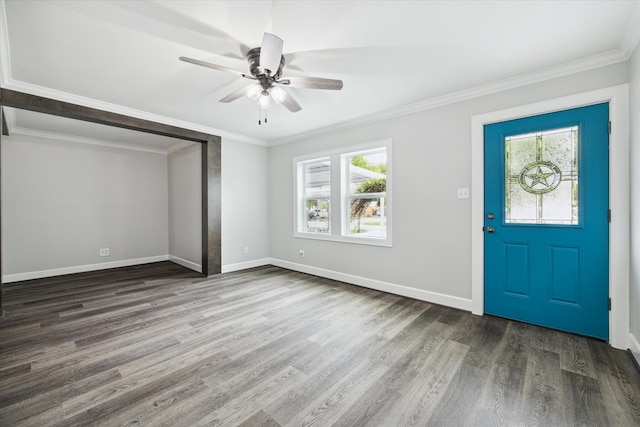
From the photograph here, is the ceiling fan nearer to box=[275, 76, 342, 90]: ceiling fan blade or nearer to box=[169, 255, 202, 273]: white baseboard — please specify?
box=[275, 76, 342, 90]: ceiling fan blade

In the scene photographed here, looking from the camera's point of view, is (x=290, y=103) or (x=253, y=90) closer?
(x=253, y=90)

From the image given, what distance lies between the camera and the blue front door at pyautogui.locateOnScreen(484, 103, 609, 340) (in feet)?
7.70

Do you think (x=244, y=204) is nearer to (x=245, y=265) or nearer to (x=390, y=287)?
(x=245, y=265)

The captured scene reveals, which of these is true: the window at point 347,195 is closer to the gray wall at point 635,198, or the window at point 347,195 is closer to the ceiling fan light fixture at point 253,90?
the ceiling fan light fixture at point 253,90

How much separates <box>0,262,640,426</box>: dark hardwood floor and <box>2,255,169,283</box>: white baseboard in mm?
1419

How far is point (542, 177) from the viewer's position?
8.55 ft

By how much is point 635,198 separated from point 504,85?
152cm

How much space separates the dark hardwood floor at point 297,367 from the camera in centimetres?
155

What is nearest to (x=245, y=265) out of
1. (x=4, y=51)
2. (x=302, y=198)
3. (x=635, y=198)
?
(x=302, y=198)

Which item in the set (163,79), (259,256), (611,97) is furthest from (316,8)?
(259,256)

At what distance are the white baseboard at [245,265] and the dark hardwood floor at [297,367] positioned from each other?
148 centimetres

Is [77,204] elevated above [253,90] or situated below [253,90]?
below

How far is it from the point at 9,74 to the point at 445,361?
15.9 feet

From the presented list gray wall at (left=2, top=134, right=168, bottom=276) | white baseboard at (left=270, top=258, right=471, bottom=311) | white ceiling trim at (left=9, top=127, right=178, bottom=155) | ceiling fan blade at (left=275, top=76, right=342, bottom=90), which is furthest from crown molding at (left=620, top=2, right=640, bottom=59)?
gray wall at (left=2, top=134, right=168, bottom=276)
